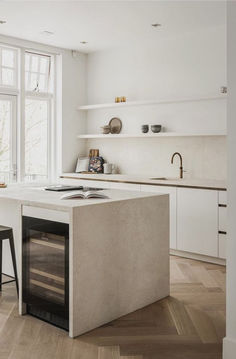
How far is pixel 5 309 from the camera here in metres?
3.29

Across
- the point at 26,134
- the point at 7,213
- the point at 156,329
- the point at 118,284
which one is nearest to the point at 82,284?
the point at 118,284

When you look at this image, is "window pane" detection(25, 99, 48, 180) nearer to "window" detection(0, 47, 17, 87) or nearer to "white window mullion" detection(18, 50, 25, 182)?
"white window mullion" detection(18, 50, 25, 182)

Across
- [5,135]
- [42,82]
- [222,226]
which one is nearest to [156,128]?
[222,226]

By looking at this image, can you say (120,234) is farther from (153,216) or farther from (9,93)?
(9,93)

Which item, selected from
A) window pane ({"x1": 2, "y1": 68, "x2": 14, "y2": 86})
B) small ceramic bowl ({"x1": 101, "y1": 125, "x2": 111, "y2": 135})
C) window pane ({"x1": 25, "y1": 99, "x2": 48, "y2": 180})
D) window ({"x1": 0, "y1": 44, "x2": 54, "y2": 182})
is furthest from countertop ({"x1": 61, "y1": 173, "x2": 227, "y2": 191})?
window pane ({"x1": 2, "y1": 68, "x2": 14, "y2": 86})

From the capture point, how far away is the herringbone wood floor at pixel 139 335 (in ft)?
8.48

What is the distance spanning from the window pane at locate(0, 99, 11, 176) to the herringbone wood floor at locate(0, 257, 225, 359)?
278 cm

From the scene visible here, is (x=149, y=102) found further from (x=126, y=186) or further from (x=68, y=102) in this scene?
(x=68, y=102)

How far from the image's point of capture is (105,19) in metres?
5.01

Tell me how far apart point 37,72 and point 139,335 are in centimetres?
475

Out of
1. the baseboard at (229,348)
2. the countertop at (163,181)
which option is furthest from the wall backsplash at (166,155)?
the baseboard at (229,348)

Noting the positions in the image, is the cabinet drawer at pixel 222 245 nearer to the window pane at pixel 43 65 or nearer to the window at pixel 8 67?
the window at pixel 8 67

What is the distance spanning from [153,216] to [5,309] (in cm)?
137

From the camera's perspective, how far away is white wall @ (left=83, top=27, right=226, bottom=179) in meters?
5.37
